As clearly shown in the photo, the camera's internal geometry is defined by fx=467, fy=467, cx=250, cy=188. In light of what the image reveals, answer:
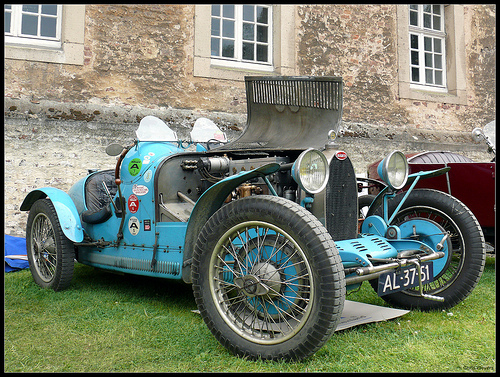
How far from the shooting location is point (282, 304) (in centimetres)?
278

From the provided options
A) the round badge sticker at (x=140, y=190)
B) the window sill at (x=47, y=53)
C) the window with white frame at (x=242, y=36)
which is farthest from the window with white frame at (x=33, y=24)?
the round badge sticker at (x=140, y=190)

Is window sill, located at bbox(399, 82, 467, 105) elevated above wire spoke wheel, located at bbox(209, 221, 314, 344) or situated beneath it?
elevated above

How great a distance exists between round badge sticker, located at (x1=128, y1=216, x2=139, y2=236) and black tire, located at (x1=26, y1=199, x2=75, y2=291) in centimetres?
78

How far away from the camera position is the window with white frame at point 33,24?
7699mm

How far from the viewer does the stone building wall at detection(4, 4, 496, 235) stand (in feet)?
24.2

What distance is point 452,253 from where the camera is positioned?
3.65 metres

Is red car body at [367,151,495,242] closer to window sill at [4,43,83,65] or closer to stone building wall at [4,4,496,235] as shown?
stone building wall at [4,4,496,235]

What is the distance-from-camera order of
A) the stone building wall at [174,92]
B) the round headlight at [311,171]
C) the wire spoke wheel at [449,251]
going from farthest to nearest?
the stone building wall at [174,92] < the wire spoke wheel at [449,251] < the round headlight at [311,171]

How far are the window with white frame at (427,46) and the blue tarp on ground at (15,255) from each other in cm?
891

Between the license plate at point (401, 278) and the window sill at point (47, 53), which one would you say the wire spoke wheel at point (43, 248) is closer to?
the license plate at point (401, 278)

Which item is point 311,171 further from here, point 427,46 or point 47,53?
point 427,46

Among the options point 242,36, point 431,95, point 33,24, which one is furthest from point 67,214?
point 431,95

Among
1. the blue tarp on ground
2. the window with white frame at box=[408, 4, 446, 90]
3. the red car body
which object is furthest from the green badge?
the window with white frame at box=[408, 4, 446, 90]

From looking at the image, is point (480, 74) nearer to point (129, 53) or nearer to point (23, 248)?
point (129, 53)
